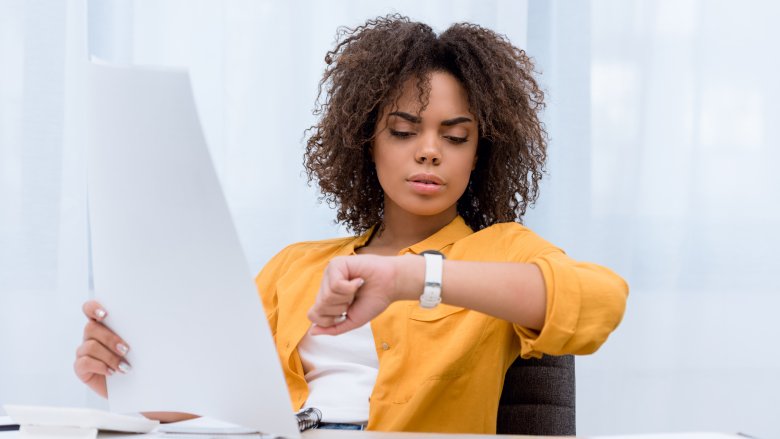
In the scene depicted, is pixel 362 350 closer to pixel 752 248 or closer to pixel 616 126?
pixel 616 126

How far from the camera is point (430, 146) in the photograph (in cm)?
112

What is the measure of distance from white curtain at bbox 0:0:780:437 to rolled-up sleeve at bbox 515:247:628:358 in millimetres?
1068

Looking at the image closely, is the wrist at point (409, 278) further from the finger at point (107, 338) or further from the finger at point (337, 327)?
the finger at point (107, 338)

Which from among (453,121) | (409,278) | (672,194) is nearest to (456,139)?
(453,121)

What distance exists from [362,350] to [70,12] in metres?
1.15

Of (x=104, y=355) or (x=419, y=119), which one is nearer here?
(x=104, y=355)

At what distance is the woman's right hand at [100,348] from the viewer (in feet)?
2.59

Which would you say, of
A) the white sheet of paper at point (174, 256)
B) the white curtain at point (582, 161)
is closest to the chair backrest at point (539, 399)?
the white sheet of paper at point (174, 256)

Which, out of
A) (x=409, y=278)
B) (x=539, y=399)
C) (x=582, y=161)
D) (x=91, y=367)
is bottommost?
(x=539, y=399)

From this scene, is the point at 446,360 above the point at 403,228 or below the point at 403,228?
below

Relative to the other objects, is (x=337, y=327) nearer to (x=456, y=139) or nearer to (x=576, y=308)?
(x=576, y=308)

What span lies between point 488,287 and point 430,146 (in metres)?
0.34

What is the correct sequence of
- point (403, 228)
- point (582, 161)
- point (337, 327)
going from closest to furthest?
point (337, 327) < point (403, 228) < point (582, 161)

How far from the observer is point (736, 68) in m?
2.05
